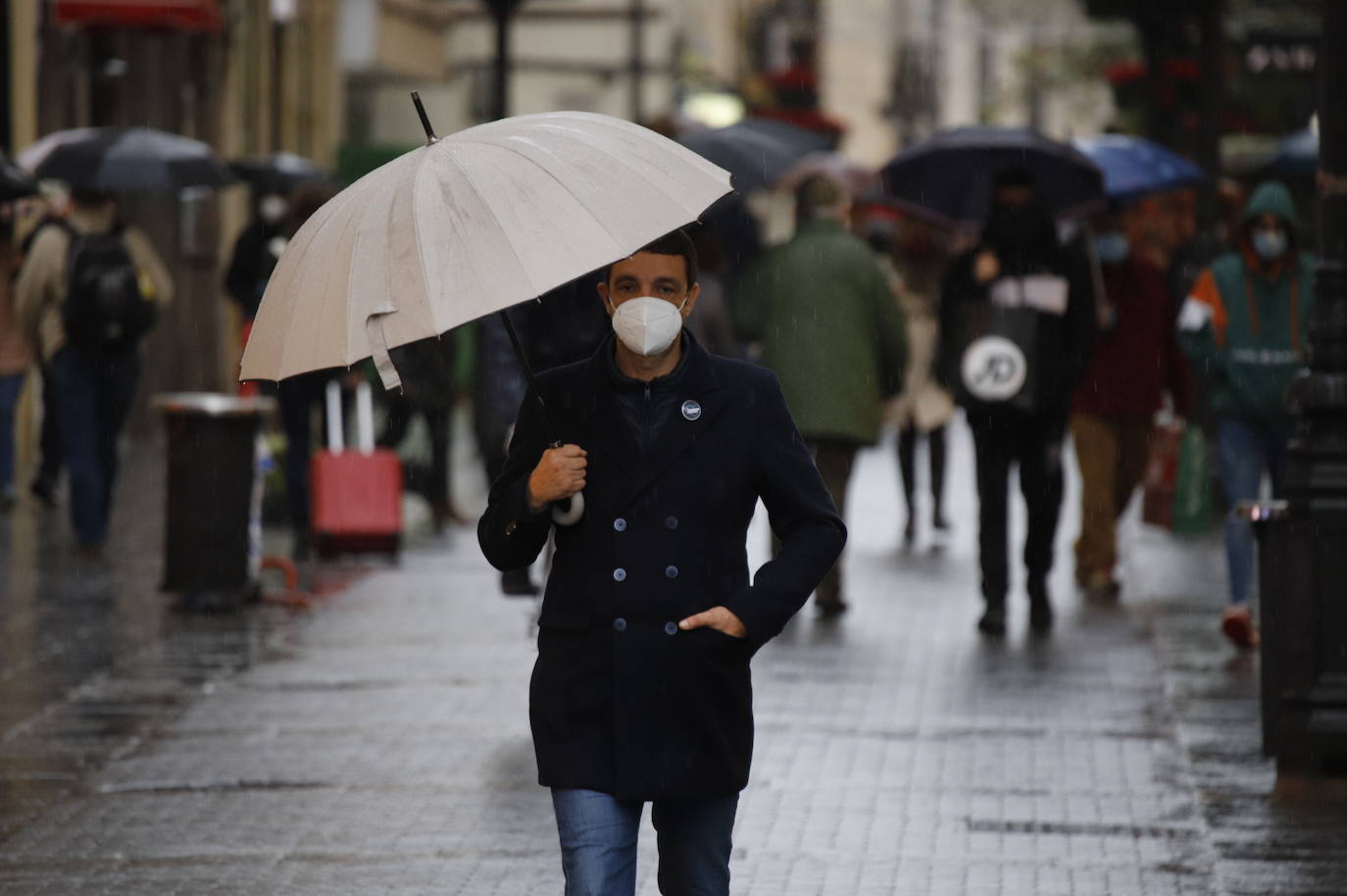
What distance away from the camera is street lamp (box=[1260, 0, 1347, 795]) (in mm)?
8047

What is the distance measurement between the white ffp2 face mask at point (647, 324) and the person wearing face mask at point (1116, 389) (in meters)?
8.14

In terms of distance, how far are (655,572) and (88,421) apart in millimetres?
9898

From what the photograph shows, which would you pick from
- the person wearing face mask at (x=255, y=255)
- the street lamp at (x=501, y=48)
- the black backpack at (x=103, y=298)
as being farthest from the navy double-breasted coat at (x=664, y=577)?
the person wearing face mask at (x=255, y=255)

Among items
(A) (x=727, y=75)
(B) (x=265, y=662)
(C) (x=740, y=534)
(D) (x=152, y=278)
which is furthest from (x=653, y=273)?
(A) (x=727, y=75)

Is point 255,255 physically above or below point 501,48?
below

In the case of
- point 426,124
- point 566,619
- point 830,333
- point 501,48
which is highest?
point 501,48

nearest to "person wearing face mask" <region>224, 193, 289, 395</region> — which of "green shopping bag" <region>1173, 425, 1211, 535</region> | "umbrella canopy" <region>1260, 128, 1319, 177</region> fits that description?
"green shopping bag" <region>1173, 425, 1211, 535</region>

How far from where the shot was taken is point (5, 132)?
66.1ft

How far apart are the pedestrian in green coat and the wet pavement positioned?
0.84 meters

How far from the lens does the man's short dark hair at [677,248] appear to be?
475 cm

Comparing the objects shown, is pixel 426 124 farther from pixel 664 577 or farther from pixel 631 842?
pixel 631 842

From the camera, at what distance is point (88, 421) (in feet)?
46.5

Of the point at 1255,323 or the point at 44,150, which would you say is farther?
the point at 44,150

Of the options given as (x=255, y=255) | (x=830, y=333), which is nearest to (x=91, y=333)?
(x=255, y=255)
